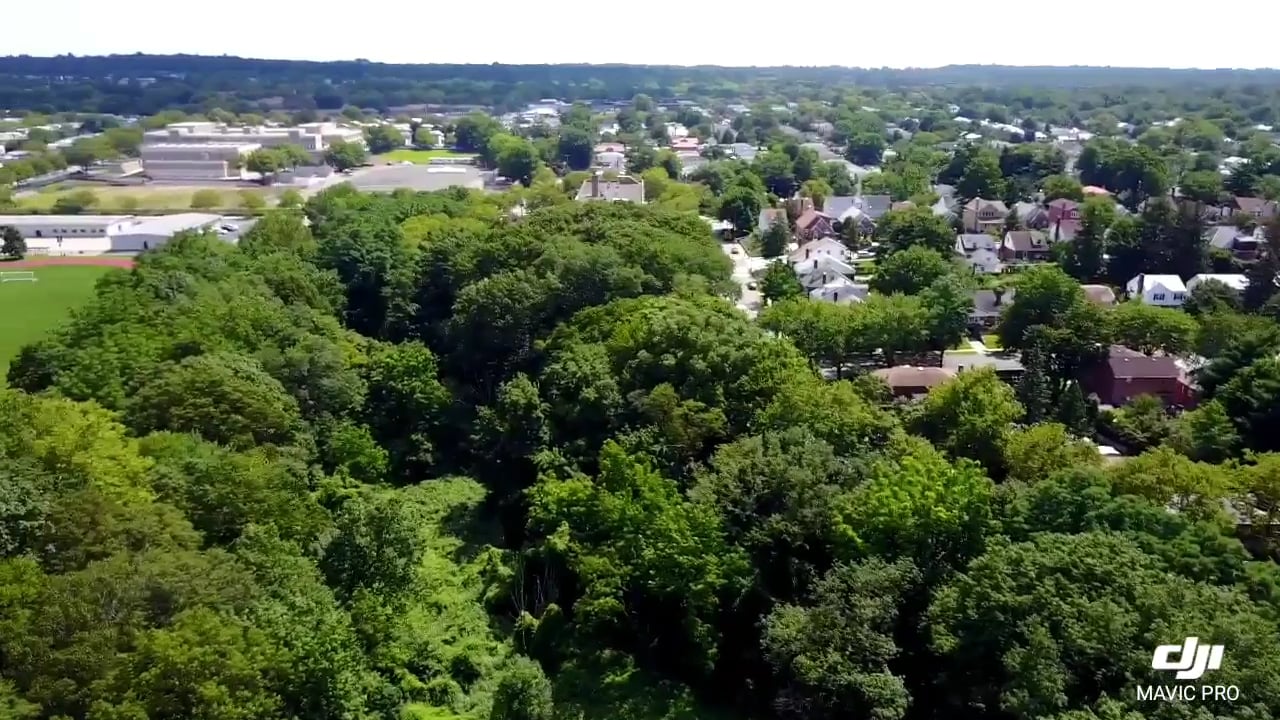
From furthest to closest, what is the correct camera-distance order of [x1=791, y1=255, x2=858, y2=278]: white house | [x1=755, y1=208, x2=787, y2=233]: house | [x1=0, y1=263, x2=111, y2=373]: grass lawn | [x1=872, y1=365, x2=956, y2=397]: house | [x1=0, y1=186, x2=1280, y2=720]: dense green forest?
[x1=755, y1=208, x2=787, y2=233]: house → [x1=791, y1=255, x2=858, y2=278]: white house → [x1=0, y1=263, x2=111, y2=373]: grass lawn → [x1=872, y1=365, x2=956, y2=397]: house → [x1=0, y1=186, x2=1280, y2=720]: dense green forest

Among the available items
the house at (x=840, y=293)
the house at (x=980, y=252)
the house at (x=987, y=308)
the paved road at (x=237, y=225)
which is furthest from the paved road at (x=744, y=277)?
the paved road at (x=237, y=225)

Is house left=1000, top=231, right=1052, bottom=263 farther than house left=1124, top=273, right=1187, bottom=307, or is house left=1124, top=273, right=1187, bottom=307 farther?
house left=1000, top=231, right=1052, bottom=263

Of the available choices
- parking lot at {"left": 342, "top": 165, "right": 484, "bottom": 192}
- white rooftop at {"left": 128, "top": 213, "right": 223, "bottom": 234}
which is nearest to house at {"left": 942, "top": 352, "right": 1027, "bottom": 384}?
white rooftop at {"left": 128, "top": 213, "right": 223, "bottom": 234}

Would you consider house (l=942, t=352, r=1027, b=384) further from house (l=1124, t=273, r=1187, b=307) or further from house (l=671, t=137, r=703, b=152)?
house (l=671, t=137, r=703, b=152)

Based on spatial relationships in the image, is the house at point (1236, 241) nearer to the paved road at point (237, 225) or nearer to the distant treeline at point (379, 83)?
the paved road at point (237, 225)

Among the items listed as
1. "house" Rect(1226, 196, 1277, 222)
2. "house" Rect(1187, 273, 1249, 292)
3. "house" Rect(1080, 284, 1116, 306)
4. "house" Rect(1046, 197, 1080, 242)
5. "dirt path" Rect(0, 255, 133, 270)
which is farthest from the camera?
"house" Rect(1226, 196, 1277, 222)

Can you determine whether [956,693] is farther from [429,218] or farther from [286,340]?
[429,218]

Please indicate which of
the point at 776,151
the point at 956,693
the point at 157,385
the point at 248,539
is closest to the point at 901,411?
the point at 956,693
